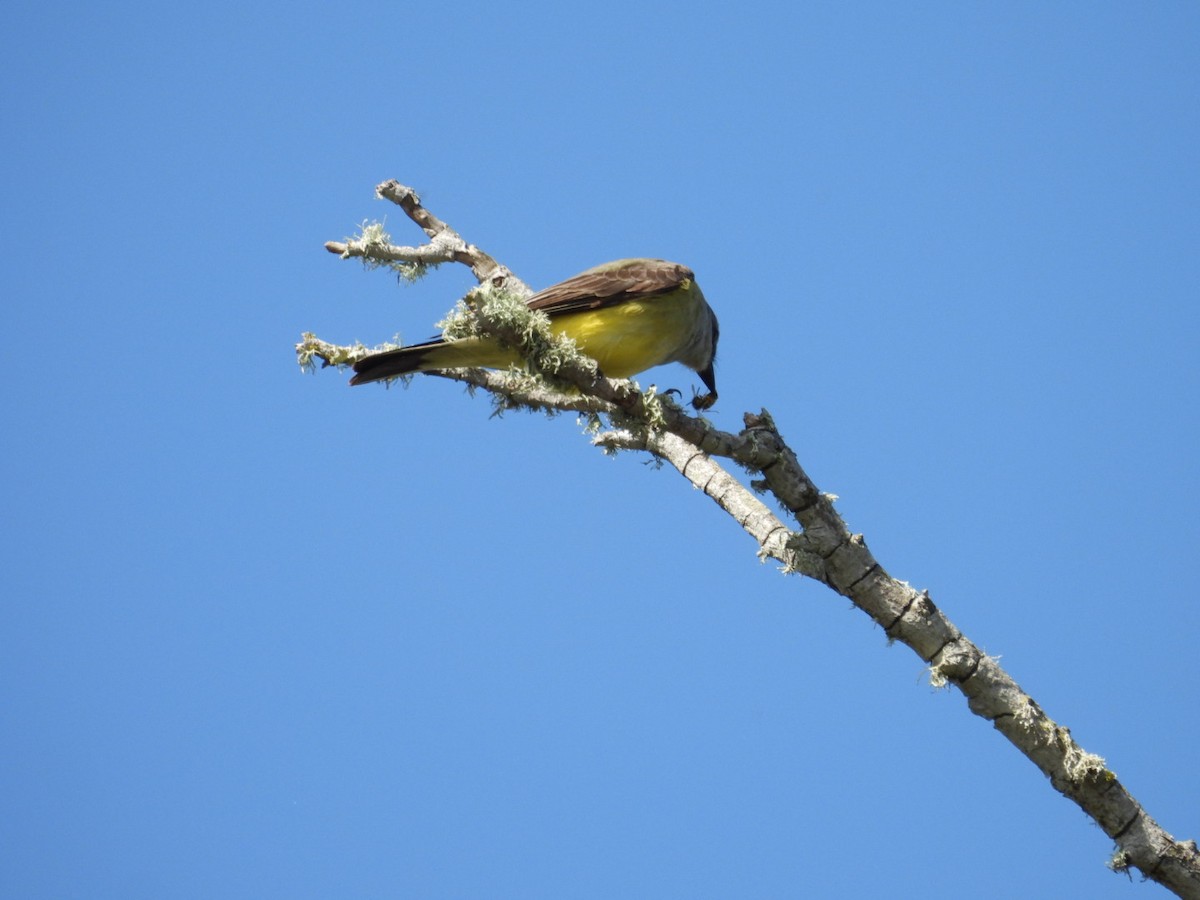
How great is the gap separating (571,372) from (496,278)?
2.25 metres

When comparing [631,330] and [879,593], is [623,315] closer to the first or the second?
[631,330]

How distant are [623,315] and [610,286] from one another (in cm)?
17

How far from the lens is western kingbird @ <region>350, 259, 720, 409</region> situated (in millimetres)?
5480

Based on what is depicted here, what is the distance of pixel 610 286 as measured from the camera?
5.73 meters

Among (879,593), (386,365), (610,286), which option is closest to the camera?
(879,593)

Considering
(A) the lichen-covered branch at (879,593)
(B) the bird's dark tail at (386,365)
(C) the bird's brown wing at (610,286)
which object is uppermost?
(C) the bird's brown wing at (610,286)

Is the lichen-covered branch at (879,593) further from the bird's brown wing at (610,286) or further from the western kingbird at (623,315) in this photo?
the bird's brown wing at (610,286)

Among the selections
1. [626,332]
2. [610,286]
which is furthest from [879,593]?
[610,286]

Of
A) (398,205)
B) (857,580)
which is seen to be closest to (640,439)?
(857,580)

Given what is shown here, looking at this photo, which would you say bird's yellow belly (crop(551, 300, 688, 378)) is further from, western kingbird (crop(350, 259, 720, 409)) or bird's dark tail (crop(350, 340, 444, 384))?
bird's dark tail (crop(350, 340, 444, 384))

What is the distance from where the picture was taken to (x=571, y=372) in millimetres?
4152

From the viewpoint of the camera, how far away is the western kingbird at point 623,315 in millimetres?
5480

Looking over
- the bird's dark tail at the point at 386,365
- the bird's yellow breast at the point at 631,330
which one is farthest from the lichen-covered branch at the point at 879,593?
the bird's yellow breast at the point at 631,330

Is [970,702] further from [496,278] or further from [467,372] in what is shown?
[496,278]
